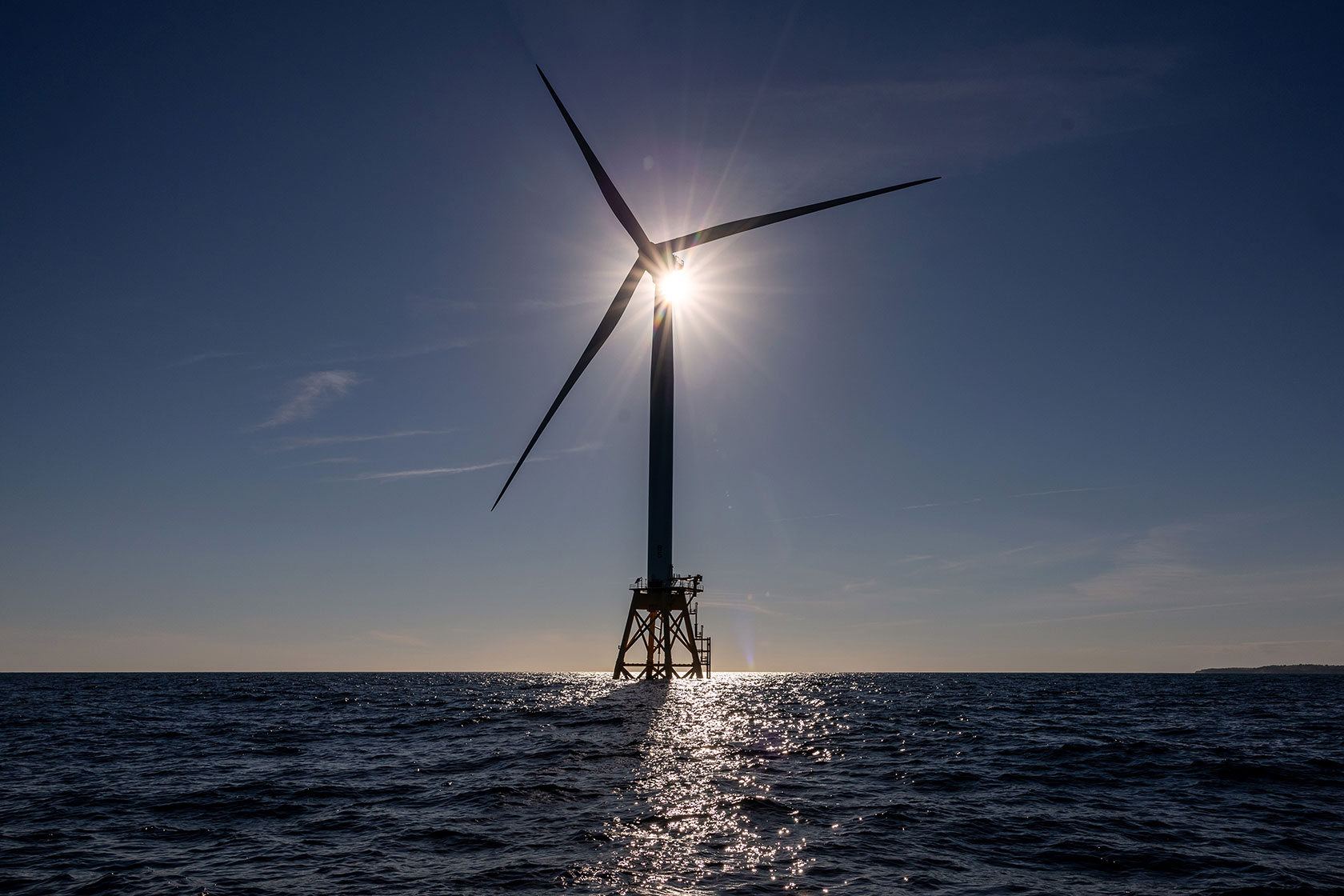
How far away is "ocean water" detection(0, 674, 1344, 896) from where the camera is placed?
42.2 ft

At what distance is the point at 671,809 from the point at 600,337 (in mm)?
38882

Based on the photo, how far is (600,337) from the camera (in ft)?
172

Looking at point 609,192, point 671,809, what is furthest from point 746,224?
point 671,809

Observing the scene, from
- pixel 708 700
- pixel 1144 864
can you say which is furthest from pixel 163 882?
pixel 708 700

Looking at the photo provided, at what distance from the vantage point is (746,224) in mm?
54344

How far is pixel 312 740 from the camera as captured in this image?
30.8 meters

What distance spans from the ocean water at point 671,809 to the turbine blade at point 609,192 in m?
37.6

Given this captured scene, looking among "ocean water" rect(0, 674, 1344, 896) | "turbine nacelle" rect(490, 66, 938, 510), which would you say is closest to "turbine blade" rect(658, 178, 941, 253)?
"turbine nacelle" rect(490, 66, 938, 510)

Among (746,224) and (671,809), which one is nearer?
(671,809)

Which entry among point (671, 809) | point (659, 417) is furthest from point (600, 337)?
point (671, 809)

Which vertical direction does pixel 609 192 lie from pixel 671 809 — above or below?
above

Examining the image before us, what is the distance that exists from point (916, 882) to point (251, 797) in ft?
52.6

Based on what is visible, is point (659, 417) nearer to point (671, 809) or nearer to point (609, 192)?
point (609, 192)

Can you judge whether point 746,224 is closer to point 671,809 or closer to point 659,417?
point 659,417
